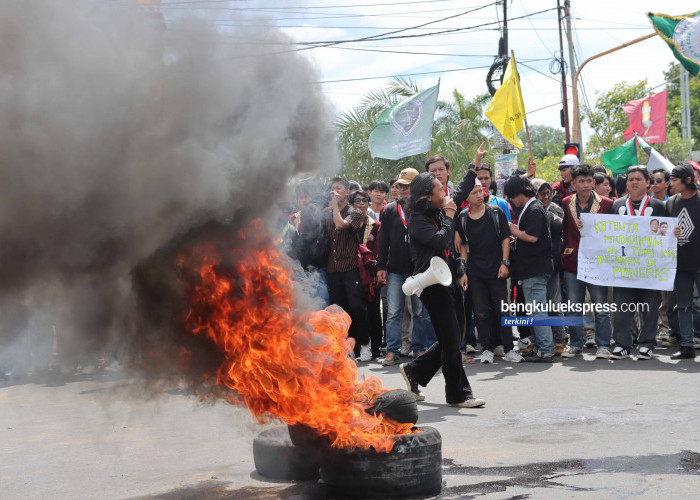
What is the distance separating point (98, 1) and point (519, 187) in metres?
6.86

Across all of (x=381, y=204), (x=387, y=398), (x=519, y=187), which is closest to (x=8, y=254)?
(x=387, y=398)

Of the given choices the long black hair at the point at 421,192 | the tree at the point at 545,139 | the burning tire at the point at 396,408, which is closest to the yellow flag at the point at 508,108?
the long black hair at the point at 421,192

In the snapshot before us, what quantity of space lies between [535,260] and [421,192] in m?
3.27

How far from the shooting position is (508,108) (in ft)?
49.3

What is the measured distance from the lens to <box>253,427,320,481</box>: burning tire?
516 centimetres

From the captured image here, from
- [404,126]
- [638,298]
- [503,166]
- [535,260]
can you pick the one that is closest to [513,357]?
[535,260]

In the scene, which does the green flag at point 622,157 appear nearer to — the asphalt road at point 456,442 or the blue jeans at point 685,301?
the blue jeans at point 685,301

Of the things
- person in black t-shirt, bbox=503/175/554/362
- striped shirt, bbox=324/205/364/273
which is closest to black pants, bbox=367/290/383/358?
striped shirt, bbox=324/205/364/273

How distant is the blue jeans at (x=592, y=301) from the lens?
10.2m

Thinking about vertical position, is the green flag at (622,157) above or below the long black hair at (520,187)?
above

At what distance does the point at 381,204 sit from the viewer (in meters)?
12.1

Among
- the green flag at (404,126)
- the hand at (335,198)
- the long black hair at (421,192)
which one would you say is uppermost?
the green flag at (404,126)

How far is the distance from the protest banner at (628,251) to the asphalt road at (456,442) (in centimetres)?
153

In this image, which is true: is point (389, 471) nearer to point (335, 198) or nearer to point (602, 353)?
point (602, 353)
